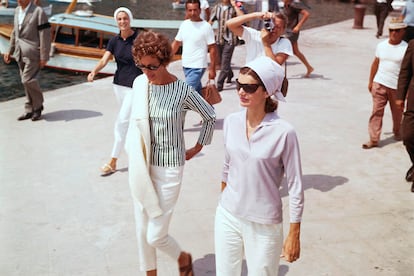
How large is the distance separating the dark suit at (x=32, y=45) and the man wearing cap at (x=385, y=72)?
4596 millimetres

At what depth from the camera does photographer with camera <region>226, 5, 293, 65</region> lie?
5945 mm

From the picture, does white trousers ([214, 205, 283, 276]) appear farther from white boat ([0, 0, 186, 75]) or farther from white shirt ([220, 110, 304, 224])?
white boat ([0, 0, 186, 75])

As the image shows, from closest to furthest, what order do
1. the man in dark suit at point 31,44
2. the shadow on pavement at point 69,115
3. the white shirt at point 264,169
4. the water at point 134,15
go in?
the white shirt at point 264,169
the man in dark suit at point 31,44
the shadow on pavement at point 69,115
the water at point 134,15

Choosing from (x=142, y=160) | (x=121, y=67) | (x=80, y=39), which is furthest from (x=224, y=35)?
(x=80, y=39)

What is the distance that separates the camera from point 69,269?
16.0 ft

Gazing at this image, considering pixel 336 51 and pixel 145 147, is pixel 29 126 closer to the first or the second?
pixel 145 147

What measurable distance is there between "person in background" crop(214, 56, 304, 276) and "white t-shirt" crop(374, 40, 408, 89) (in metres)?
4.53

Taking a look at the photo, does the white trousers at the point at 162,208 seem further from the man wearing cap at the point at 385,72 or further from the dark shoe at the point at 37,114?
the dark shoe at the point at 37,114

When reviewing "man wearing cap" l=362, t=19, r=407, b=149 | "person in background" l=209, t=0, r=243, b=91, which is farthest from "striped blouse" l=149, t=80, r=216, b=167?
"person in background" l=209, t=0, r=243, b=91

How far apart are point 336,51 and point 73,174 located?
1053 cm

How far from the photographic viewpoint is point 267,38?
19.6ft

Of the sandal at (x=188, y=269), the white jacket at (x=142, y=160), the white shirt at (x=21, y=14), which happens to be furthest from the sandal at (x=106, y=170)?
the white shirt at (x=21, y=14)

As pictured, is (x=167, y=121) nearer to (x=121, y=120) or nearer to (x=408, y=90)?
(x=121, y=120)

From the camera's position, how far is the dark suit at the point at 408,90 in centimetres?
643
